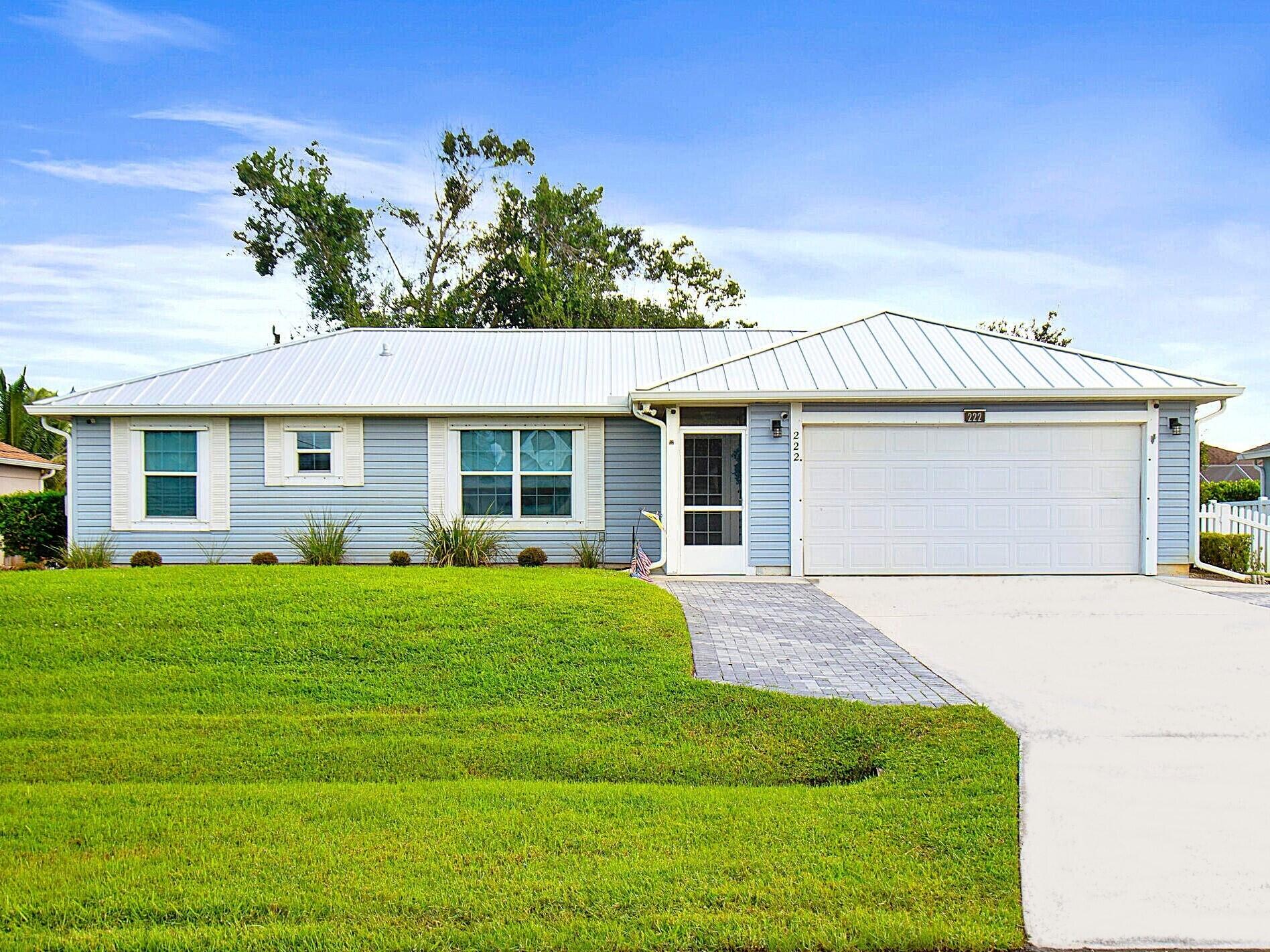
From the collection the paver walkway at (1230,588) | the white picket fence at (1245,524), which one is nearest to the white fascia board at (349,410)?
the paver walkway at (1230,588)

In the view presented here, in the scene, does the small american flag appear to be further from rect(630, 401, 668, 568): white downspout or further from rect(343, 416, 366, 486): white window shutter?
rect(343, 416, 366, 486): white window shutter

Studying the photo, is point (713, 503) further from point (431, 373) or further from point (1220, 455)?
point (1220, 455)

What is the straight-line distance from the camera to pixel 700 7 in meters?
14.9

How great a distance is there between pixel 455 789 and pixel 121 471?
484 inches

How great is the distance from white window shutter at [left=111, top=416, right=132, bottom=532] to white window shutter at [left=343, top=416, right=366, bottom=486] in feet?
11.6

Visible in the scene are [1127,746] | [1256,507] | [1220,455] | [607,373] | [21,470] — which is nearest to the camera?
[1127,746]

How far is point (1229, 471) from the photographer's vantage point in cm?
4916

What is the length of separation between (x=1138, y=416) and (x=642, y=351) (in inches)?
328

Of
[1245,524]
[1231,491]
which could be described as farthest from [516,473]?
[1231,491]

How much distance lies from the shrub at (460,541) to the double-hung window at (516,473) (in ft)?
1.13

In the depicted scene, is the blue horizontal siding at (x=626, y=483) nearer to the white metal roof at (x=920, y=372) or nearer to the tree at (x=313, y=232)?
the white metal roof at (x=920, y=372)

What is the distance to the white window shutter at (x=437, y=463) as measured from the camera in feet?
47.7

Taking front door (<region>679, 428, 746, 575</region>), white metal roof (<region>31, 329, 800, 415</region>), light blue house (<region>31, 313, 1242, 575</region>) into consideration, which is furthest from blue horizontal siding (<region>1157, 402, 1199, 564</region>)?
white metal roof (<region>31, 329, 800, 415</region>)

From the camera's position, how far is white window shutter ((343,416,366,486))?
14539 millimetres
